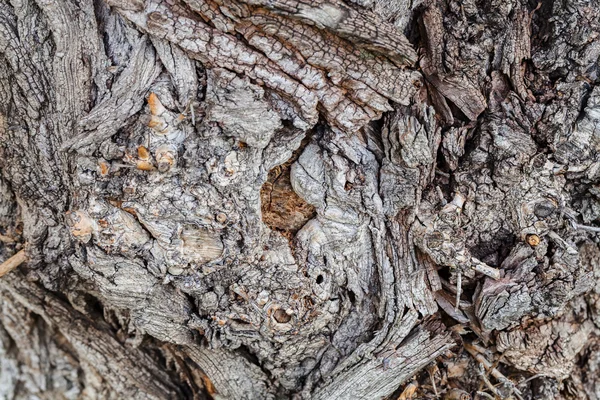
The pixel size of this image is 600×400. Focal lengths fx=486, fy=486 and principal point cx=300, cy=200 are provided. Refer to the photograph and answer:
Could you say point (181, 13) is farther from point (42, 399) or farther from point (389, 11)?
point (42, 399)

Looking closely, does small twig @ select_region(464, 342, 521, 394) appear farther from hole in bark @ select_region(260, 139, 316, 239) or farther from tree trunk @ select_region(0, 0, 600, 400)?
hole in bark @ select_region(260, 139, 316, 239)

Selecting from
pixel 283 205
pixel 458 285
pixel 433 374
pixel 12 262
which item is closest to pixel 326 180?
pixel 283 205

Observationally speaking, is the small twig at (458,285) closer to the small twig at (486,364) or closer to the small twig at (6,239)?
the small twig at (486,364)

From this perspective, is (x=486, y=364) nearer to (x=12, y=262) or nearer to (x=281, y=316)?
(x=281, y=316)

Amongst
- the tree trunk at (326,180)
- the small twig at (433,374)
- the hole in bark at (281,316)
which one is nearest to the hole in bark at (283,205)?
the tree trunk at (326,180)

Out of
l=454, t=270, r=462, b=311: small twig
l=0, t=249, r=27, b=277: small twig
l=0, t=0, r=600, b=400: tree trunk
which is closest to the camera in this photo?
l=0, t=0, r=600, b=400: tree trunk

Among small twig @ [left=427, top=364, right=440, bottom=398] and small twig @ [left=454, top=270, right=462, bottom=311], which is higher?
small twig @ [left=454, top=270, right=462, bottom=311]

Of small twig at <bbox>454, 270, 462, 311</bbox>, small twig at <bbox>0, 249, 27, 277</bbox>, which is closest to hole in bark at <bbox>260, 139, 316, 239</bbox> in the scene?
small twig at <bbox>454, 270, 462, 311</bbox>
